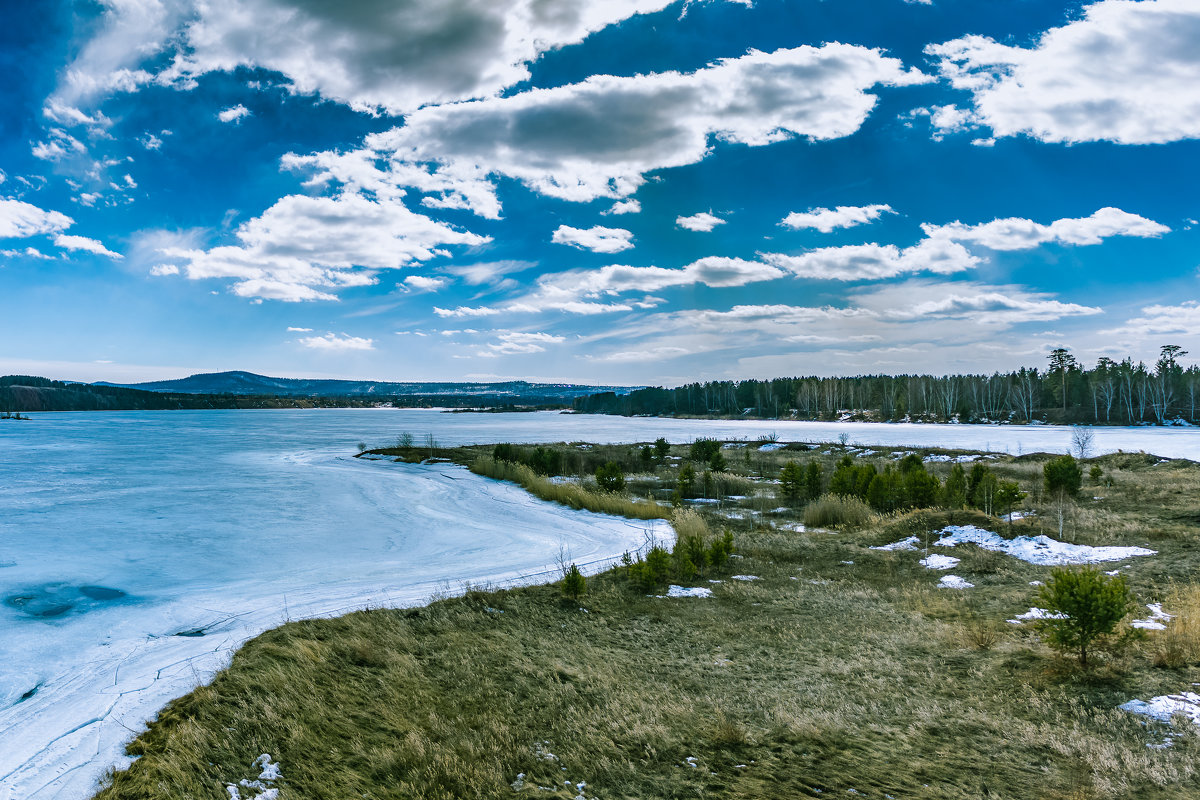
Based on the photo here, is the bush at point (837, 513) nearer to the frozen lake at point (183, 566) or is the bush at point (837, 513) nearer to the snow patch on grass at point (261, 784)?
the frozen lake at point (183, 566)

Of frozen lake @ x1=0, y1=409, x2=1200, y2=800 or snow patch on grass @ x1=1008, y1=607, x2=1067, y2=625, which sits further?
snow patch on grass @ x1=1008, y1=607, x2=1067, y2=625

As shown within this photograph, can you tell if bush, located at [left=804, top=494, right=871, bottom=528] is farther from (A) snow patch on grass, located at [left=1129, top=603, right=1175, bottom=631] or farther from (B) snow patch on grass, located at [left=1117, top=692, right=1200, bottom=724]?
(B) snow patch on grass, located at [left=1117, top=692, right=1200, bottom=724]

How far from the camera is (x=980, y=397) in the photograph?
A: 118875mm

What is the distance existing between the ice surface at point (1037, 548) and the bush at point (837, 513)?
3.61 meters

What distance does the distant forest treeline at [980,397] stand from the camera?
98375 mm

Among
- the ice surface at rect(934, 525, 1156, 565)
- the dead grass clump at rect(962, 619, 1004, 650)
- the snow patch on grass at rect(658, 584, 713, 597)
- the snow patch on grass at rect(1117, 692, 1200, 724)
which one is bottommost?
the snow patch on grass at rect(658, 584, 713, 597)

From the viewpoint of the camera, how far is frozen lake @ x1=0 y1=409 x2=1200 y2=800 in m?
7.14

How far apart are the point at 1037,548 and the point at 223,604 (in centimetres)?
1822

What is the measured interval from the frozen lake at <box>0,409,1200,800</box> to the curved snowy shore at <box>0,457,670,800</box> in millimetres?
36

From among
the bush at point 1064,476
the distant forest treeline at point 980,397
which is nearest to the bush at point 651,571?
the bush at point 1064,476

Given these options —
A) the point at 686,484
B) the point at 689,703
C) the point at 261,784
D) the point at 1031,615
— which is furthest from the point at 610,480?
the point at 261,784

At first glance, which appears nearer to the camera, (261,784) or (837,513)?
(261,784)

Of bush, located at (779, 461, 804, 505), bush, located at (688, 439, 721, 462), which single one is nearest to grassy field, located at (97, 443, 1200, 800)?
bush, located at (779, 461, 804, 505)

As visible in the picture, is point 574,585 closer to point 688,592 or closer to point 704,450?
point 688,592
